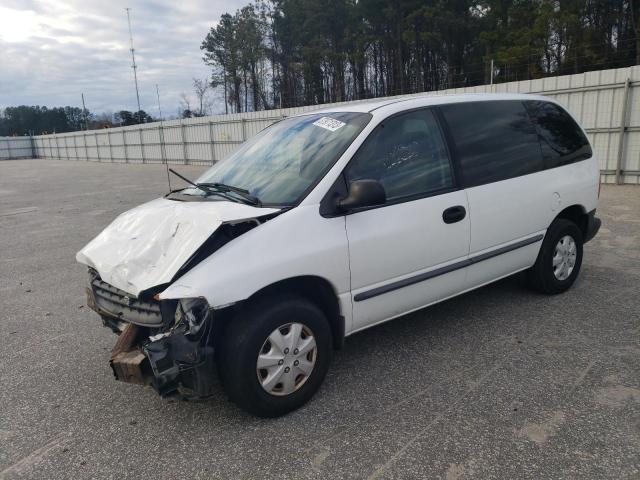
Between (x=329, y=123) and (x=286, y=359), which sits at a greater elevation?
(x=329, y=123)

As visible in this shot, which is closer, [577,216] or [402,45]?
[577,216]

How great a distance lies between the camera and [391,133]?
3277mm

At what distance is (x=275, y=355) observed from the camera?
271 centimetres

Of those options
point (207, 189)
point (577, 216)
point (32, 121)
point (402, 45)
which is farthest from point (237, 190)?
point (32, 121)

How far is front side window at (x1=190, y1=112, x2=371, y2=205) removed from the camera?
119 inches

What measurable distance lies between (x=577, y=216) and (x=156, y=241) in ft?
12.9

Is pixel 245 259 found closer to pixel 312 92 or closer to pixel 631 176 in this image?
pixel 631 176

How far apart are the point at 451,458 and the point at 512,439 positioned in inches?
14.7

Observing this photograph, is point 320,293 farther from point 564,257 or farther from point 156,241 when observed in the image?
point 564,257

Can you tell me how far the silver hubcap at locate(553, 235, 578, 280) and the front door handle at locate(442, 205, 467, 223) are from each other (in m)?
1.47

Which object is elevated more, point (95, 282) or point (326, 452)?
point (95, 282)

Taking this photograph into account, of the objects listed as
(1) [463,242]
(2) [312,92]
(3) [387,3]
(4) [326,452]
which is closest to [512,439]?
(4) [326,452]

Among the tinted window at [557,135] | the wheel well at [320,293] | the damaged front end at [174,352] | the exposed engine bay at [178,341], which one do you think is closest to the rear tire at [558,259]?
the tinted window at [557,135]

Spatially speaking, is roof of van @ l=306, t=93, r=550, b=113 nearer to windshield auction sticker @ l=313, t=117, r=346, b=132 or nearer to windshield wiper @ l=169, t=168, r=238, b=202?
windshield auction sticker @ l=313, t=117, r=346, b=132
